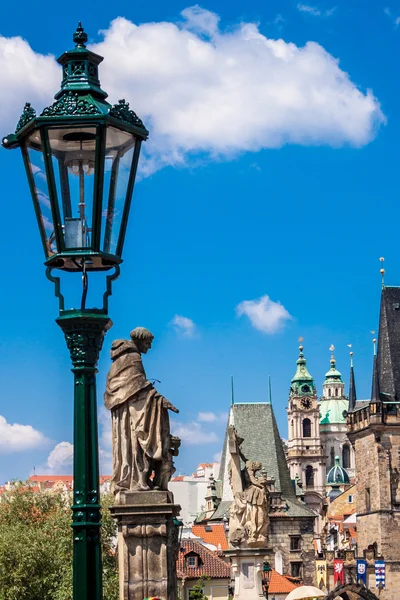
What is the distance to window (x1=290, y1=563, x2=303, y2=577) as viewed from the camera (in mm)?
86625

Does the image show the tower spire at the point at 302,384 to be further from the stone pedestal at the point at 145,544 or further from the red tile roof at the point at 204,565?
the stone pedestal at the point at 145,544

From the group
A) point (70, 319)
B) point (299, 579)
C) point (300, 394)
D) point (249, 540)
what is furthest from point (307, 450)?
point (70, 319)

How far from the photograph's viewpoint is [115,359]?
11328mm

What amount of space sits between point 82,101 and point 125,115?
233 mm

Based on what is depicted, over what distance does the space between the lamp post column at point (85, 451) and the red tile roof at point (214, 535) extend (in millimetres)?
75915

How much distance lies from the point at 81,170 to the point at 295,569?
83.7 m

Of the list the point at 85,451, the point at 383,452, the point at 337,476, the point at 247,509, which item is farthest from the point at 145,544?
the point at 337,476

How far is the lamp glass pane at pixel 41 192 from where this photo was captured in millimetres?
6141

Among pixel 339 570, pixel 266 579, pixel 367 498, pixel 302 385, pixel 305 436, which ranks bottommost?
pixel 339 570

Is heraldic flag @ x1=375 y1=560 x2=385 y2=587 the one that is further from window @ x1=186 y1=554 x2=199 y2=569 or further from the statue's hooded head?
the statue's hooded head

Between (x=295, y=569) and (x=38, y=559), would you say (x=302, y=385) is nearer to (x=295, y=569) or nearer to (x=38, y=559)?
(x=295, y=569)

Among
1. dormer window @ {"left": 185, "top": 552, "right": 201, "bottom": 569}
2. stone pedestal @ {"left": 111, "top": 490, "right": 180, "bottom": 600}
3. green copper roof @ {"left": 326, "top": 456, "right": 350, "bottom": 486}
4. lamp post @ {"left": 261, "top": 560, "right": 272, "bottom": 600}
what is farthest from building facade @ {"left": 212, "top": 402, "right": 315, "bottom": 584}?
green copper roof @ {"left": 326, "top": 456, "right": 350, "bottom": 486}

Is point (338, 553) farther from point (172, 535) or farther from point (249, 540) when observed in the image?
point (172, 535)

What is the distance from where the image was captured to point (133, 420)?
11.2m
